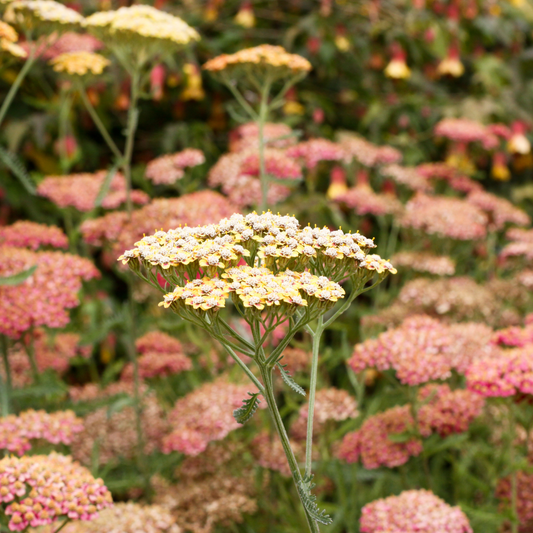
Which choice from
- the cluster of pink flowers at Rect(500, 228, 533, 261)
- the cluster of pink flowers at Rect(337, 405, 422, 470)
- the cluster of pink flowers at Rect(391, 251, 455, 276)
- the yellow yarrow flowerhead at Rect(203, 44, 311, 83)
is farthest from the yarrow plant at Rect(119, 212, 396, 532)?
the cluster of pink flowers at Rect(500, 228, 533, 261)

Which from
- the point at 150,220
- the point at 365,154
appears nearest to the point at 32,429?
the point at 150,220

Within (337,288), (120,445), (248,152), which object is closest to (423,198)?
(248,152)

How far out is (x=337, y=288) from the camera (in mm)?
1216

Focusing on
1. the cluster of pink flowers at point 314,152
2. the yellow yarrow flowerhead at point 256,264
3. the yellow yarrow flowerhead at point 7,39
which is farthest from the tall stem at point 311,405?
the cluster of pink flowers at point 314,152

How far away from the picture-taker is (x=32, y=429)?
72.4 inches

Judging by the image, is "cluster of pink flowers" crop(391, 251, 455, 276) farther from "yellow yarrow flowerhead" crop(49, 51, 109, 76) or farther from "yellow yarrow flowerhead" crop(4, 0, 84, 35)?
"yellow yarrow flowerhead" crop(4, 0, 84, 35)

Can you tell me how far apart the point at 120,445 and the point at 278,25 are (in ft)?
10.5

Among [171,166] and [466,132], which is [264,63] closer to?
[171,166]

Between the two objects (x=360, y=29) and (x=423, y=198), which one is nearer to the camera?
(x=423, y=198)

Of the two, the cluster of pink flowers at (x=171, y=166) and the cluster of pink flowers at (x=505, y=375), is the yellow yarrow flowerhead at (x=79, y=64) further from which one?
the cluster of pink flowers at (x=505, y=375)

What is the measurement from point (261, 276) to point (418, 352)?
3.22 ft

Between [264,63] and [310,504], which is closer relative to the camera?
[310,504]

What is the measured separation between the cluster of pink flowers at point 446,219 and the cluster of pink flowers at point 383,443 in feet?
3.67

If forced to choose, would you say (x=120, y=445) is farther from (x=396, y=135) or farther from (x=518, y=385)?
(x=396, y=135)
